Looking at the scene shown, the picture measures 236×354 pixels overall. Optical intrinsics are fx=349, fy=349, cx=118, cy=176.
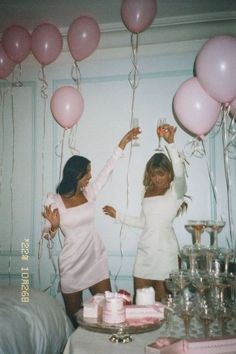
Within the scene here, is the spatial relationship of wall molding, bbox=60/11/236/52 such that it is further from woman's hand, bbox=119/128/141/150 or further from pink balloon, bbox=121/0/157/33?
woman's hand, bbox=119/128/141/150

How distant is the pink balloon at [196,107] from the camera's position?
7.38 ft

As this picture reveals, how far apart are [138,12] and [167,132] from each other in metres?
0.85

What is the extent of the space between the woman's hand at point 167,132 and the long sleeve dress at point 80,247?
0.35 meters

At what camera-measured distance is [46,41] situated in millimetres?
2635

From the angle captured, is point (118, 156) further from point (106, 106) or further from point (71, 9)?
point (71, 9)

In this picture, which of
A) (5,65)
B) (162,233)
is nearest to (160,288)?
(162,233)

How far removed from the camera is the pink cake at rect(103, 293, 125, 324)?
1387 millimetres

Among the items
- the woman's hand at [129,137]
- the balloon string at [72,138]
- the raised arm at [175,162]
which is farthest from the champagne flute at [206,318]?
the balloon string at [72,138]

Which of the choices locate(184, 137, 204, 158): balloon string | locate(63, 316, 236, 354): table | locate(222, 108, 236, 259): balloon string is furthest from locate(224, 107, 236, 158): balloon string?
locate(63, 316, 236, 354): table

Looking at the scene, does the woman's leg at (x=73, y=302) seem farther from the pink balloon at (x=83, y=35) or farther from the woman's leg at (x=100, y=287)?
the pink balloon at (x=83, y=35)

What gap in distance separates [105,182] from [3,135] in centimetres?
108

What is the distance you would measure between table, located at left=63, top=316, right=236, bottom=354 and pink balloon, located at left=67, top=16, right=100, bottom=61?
6.46 ft

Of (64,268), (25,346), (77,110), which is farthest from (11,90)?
(25,346)

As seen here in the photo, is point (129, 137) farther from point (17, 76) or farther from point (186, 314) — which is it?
point (186, 314)
